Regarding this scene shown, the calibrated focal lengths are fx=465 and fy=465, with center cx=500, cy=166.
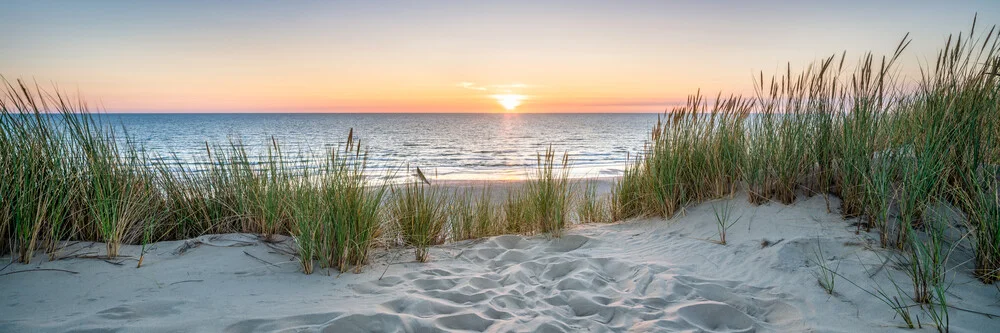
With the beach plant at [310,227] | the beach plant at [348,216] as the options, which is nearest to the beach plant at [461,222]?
the beach plant at [348,216]

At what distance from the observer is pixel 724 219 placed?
3.84 meters

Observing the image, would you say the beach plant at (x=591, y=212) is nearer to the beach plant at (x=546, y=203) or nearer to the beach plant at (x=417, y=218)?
the beach plant at (x=546, y=203)

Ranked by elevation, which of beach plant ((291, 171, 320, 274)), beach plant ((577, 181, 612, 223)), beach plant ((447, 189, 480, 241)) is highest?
beach plant ((291, 171, 320, 274))

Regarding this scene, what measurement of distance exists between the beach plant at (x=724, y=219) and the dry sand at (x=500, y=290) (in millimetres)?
74

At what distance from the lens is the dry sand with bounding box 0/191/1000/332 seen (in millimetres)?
2250

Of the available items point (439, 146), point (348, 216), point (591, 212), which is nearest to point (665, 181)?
point (591, 212)

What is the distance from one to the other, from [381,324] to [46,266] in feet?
7.12

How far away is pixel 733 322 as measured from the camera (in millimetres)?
2418

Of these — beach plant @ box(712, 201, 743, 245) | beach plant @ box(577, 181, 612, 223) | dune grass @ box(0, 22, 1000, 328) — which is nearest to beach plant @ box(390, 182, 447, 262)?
dune grass @ box(0, 22, 1000, 328)

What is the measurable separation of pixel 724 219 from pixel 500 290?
210 centimetres

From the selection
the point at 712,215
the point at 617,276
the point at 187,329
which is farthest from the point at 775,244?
the point at 187,329

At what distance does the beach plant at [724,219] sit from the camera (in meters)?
3.77

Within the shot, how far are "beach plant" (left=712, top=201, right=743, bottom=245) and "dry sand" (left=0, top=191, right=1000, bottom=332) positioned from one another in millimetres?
74

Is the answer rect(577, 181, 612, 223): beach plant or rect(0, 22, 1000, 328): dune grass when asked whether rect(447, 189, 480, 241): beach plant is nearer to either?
rect(0, 22, 1000, 328): dune grass
